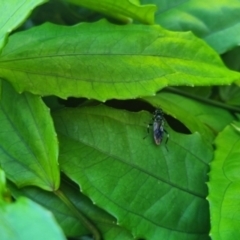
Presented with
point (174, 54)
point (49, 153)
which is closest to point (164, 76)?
point (174, 54)

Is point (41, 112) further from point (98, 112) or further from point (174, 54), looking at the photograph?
point (174, 54)

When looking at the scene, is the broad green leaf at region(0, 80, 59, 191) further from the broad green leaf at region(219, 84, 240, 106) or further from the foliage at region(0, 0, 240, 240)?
the broad green leaf at region(219, 84, 240, 106)

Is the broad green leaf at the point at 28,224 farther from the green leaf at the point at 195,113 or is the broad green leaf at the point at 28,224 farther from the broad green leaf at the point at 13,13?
the green leaf at the point at 195,113

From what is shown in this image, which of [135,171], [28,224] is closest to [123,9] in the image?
[135,171]

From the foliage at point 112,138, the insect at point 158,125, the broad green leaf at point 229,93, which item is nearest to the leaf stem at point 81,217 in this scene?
the foliage at point 112,138

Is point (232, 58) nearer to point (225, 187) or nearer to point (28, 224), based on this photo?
point (225, 187)

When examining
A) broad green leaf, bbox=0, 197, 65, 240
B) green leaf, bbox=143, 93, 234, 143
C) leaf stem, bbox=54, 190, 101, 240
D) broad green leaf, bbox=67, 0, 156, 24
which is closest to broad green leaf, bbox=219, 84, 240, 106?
green leaf, bbox=143, 93, 234, 143
